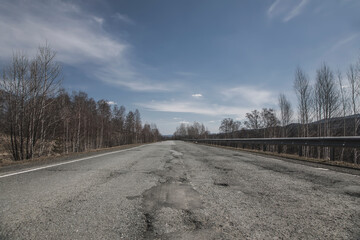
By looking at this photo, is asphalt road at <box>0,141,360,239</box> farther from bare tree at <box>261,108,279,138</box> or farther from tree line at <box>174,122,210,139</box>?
tree line at <box>174,122,210,139</box>

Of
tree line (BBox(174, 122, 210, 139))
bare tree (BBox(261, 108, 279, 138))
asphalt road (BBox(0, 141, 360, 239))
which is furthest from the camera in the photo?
tree line (BBox(174, 122, 210, 139))

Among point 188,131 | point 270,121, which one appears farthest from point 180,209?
point 188,131

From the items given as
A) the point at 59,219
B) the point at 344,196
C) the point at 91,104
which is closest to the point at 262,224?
the point at 344,196

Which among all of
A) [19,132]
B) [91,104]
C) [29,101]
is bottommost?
[19,132]

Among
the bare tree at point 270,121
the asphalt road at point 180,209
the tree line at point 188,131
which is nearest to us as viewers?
the asphalt road at point 180,209

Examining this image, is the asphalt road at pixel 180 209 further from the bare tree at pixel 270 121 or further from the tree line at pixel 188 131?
the tree line at pixel 188 131

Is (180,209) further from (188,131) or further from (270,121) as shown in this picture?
(188,131)

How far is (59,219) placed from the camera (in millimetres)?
2465

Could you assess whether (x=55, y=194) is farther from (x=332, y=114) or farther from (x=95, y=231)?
(x=332, y=114)

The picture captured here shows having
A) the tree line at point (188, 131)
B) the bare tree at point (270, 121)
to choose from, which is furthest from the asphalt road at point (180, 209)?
the tree line at point (188, 131)

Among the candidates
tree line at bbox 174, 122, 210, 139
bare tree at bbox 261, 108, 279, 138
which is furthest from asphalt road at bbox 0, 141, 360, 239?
tree line at bbox 174, 122, 210, 139

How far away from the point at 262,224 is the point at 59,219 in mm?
2410

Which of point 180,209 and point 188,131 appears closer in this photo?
point 180,209

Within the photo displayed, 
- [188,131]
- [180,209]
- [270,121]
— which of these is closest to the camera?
[180,209]
